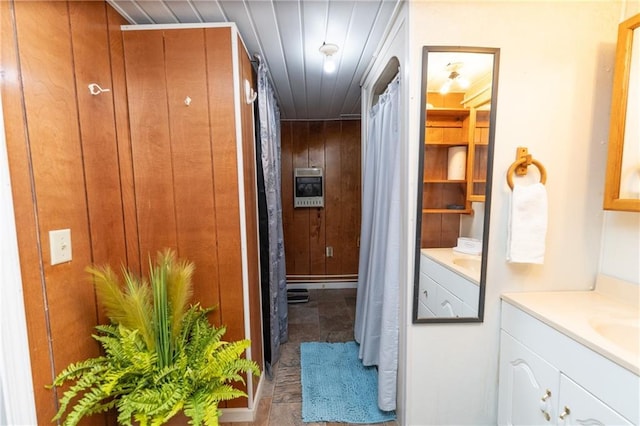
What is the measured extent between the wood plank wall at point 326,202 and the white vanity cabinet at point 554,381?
2.41m

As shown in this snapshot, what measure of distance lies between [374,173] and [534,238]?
110 cm

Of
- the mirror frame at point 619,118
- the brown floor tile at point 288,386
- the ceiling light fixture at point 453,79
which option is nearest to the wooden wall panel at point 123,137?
the brown floor tile at point 288,386

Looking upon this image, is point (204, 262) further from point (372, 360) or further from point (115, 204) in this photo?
point (372, 360)

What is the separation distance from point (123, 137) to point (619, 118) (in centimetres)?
235

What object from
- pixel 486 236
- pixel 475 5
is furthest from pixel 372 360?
pixel 475 5

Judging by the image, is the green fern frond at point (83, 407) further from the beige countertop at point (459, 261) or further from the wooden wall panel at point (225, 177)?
the beige countertop at point (459, 261)

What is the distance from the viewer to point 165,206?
143cm

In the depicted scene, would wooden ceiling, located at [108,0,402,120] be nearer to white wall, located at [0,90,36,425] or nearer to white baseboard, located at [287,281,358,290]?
white wall, located at [0,90,36,425]

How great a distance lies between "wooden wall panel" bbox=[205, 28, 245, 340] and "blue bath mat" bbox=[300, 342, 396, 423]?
0.72m

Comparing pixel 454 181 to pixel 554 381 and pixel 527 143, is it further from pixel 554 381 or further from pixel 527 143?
pixel 554 381

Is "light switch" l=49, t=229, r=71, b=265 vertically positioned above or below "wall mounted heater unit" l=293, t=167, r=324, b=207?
below

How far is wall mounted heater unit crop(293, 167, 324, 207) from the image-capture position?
352 centimetres

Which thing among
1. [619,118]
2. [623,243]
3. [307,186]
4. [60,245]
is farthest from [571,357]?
[307,186]

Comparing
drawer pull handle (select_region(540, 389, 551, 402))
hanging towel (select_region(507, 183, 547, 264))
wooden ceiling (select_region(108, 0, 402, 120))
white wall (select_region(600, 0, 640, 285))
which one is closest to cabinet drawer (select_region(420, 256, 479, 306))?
hanging towel (select_region(507, 183, 547, 264))
